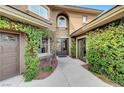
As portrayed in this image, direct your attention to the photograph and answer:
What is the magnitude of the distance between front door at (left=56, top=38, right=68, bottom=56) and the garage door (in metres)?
10.2

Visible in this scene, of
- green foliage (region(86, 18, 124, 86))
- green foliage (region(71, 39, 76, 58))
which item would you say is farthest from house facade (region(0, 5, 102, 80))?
green foliage (region(86, 18, 124, 86))

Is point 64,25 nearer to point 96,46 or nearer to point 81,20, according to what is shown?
point 81,20

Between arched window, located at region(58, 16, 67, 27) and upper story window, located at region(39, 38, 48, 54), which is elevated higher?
arched window, located at region(58, 16, 67, 27)

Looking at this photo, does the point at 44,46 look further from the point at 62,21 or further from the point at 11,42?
the point at 62,21

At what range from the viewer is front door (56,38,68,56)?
1723 cm

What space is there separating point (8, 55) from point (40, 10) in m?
6.57

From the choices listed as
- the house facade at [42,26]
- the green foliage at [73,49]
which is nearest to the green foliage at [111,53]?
the house facade at [42,26]

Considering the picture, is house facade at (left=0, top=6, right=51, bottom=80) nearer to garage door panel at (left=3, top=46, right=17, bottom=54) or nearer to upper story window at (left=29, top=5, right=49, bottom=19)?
garage door panel at (left=3, top=46, right=17, bottom=54)

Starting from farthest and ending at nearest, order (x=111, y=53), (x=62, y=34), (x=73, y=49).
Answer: (x=62, y=34) < (x=73, y=49) < (x=111, y=53)

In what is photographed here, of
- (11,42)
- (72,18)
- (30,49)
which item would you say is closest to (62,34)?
(72,18)

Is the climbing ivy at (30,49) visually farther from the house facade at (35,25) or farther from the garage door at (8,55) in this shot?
the garage door at (8,55)

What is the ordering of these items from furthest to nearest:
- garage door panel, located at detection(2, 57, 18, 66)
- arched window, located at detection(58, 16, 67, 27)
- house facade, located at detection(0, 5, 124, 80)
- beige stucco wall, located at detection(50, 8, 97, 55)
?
arched window, located at detection(58, 16, 67, 27), beige stucco wall, located at detection(50, 8, 97, 55), garage door panel, located at detection(2, 57, 18, 66), house facade, located at detection(0, 5, 124, 80)

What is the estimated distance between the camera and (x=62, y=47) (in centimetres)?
1738

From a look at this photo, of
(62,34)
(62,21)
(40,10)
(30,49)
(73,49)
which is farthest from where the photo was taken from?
(62,21)
